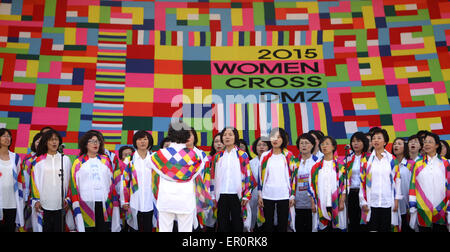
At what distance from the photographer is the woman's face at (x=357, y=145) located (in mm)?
6051

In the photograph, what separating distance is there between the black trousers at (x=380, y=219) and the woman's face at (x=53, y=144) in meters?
3.55

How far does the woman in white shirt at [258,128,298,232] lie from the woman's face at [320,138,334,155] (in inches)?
14.6

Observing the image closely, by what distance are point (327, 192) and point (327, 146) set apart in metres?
0.52

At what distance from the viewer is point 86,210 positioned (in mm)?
5441

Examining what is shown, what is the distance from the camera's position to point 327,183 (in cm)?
571

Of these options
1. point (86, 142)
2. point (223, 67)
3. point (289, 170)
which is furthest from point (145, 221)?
point (223, 67)

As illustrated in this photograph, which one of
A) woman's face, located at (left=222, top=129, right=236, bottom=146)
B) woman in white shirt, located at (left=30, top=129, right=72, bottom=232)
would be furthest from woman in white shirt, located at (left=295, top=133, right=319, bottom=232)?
woman in white shirt, located at (left=30, top=129, right=72, bottom=232)

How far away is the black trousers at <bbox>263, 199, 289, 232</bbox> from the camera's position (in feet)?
18.5

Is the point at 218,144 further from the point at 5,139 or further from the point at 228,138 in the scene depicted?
the point at 5,139

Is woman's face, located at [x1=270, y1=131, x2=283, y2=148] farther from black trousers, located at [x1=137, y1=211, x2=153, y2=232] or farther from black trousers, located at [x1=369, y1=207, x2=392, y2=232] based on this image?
black trousers, located at [x1=137, y1=211, x2=153, y2=232]

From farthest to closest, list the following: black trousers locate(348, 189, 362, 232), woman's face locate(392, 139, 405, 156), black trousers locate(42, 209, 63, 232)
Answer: woman's face locate(392, 139, 405, 156), black trousers locate(348, 189, 362, 232), black trousers locate(42, 209, 63, 232)
